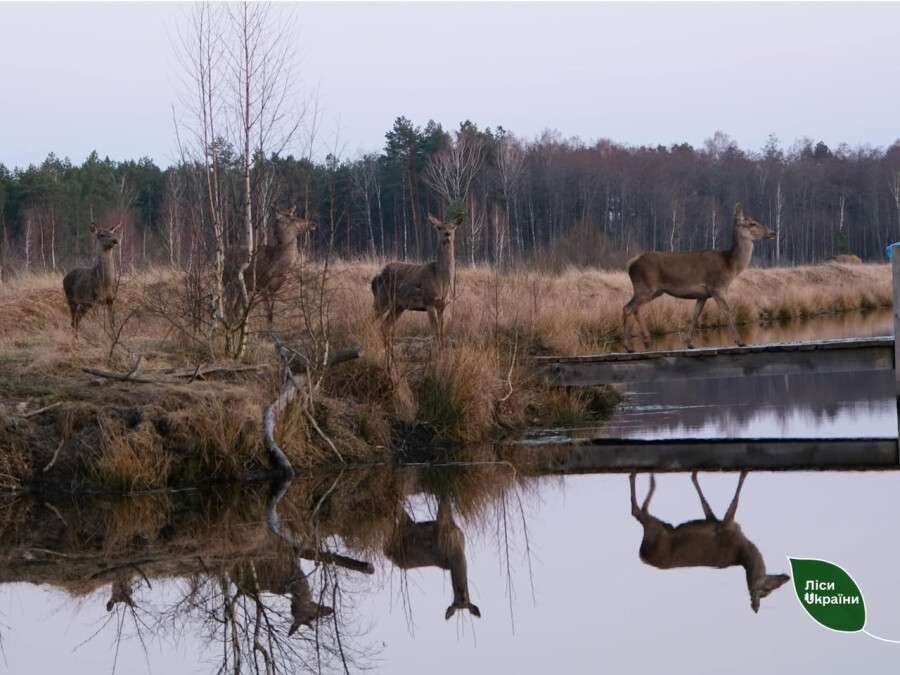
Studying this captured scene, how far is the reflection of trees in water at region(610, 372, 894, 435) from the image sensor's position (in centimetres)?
1552

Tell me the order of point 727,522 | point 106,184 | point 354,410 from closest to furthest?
1. point 727,522
2. point 354,410
3. point 106,184

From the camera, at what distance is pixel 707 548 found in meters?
8.85

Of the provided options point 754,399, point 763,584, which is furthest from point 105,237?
point 763,584

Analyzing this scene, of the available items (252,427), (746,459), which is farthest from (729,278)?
(252,427)

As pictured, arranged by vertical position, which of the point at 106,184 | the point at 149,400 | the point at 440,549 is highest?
the point at 106,184

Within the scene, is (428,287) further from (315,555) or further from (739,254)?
(315,555)

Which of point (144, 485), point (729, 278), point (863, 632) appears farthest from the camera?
point (729, 278)

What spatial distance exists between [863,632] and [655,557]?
2.08 m

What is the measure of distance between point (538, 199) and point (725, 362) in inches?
2023

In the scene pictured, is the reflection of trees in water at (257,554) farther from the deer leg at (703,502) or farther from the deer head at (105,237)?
the deer head at (105,237)

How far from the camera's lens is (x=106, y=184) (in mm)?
54500

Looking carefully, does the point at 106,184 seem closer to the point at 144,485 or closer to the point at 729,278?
the point at 729,278

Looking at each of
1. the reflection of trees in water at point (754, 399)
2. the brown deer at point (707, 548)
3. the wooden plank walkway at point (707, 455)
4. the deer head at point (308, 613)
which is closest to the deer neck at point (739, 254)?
the reflection of trees in water at point (754, 399)

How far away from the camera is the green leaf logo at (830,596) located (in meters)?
6.91
